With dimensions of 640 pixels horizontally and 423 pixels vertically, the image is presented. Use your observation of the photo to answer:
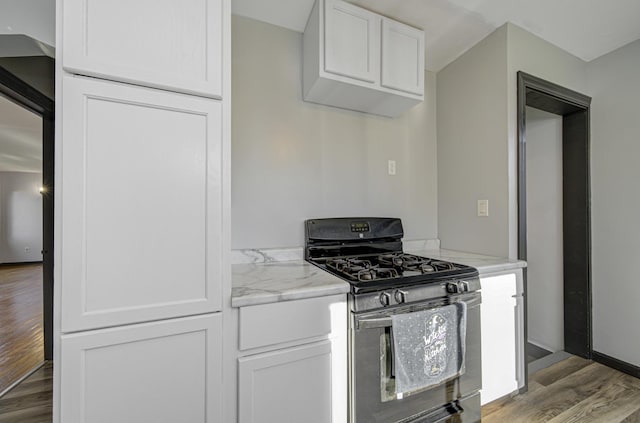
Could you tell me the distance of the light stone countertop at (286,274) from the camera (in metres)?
1.12

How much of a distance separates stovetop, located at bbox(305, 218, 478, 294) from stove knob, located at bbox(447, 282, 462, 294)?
0.03 m

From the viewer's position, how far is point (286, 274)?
144 centimetres

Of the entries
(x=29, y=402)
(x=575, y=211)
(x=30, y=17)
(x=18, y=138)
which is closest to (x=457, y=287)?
(x=575, y=211)

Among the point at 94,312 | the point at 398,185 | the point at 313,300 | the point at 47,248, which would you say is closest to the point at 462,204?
the point at 398,185

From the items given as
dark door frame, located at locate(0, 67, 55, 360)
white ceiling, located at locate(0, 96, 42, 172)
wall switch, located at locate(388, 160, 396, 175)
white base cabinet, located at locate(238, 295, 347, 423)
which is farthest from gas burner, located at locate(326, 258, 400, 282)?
white ceiling, located at locate(0, 96, 42, 172)

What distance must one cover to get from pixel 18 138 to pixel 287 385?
19.0 feet

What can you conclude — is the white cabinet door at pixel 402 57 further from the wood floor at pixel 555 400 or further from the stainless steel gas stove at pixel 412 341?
the wood floor at pixel 555 400

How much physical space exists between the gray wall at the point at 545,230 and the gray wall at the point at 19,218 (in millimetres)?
10012

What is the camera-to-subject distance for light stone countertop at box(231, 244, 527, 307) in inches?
44.3

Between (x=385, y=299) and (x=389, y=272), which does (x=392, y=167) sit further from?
(x=385, y=299)

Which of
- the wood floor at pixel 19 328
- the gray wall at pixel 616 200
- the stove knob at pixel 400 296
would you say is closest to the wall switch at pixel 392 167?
the stove knob at pixel 400 296

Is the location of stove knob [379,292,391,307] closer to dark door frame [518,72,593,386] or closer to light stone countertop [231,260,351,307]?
light stone countertop [231,260,351,307]

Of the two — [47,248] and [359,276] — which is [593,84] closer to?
[359,276]

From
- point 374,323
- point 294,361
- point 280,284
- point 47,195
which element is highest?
Result: point 47,195
